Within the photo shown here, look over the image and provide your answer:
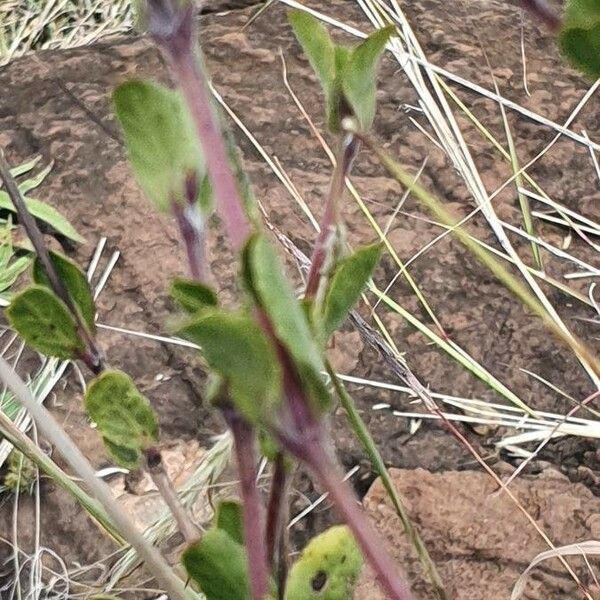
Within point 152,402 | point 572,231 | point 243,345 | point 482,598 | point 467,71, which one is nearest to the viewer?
point 243,345

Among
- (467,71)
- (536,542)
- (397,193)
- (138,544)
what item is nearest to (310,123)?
(397,193)

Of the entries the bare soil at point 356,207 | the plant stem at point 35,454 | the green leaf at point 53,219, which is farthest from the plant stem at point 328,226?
the green leaf at point 53,219

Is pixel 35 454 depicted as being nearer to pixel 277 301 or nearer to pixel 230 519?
pixel 230 519

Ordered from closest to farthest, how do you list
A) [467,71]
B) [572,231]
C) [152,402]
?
[152,402]
[572,231]
[467,71]

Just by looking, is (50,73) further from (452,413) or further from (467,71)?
(452,413)

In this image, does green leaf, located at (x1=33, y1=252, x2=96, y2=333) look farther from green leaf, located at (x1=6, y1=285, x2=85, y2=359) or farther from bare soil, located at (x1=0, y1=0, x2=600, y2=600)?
bare soil, located at (x1=0, y1=0, x2=600, y2=600)

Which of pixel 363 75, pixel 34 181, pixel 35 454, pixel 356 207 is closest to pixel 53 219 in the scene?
pixel 34 181
